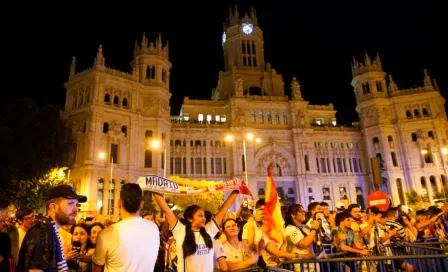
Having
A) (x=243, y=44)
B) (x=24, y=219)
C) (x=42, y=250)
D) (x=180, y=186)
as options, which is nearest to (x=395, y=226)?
(x=180, y=186)

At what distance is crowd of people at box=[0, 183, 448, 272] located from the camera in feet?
11.1

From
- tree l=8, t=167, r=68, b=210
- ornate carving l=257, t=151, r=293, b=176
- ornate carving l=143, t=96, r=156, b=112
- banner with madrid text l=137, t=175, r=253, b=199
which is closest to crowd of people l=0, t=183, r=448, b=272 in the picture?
banner with madrid text l=137, t=175, r=253, b=199

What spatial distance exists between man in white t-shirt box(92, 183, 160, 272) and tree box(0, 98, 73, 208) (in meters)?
27.1

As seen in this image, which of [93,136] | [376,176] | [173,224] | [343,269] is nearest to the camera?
[173,224]

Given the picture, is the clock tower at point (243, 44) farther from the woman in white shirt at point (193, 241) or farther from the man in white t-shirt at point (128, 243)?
the man in white t-shirt at point (128, 243)

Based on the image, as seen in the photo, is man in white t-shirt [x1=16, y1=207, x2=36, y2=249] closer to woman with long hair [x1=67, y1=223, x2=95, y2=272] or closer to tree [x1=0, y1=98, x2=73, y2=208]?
woman with long hair [x1=67, y1=223, x2=95, y2=272]

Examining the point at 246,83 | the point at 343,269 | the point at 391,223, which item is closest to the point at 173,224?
the point at 343,269

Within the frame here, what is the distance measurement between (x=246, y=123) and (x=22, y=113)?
2998cm

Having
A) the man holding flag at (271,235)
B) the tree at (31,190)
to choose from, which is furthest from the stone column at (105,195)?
the man holding flag at (271,235)

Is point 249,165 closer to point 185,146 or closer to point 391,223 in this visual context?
point 185,146

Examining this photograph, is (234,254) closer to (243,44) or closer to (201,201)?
(201,201)

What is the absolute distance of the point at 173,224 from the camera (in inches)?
203

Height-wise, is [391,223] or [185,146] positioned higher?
[185,146]

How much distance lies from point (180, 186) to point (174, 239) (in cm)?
108
